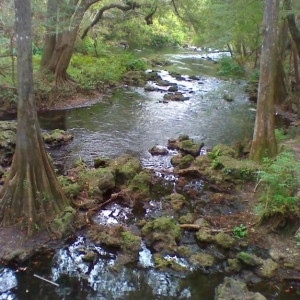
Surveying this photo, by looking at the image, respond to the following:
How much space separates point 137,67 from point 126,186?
2393cm

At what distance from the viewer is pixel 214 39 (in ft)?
69.5

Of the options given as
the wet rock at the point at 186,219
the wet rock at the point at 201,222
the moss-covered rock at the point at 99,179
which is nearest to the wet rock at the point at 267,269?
the wet rock at the point at 201,222

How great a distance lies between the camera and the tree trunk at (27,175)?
8477mm

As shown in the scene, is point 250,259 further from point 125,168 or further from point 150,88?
point 150,88

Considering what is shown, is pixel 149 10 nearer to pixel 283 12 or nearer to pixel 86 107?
pixel 86 107

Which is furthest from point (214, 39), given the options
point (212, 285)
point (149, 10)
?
point (212, 285)

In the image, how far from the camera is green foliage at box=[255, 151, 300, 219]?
8984 mm

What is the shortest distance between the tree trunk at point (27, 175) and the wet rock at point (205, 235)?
3485 millimetres

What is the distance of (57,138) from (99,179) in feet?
16.1

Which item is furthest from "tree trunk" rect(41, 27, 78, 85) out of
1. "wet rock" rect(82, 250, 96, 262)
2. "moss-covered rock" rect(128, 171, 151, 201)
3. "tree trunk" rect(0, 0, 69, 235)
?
"wet rock" rect(82, 250, 96, 262)

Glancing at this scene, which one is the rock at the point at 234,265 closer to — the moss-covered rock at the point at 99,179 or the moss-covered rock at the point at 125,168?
the moss-covered rock at the point at 99,179

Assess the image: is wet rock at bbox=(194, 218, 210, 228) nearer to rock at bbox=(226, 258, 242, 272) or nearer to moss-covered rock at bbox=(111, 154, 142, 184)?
rock at bbox=(226, 258, 242, 272)

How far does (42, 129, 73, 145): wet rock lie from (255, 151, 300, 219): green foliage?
8879mm

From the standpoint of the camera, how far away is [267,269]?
25.9 feet
